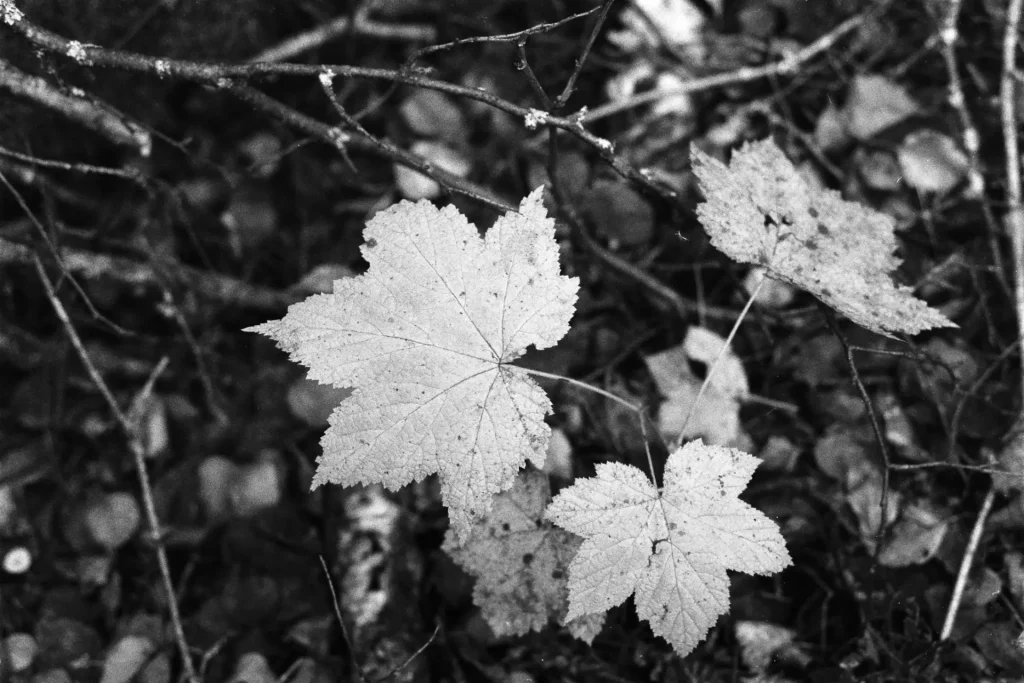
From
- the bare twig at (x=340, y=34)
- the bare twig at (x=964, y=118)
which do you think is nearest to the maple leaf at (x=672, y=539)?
the bare twig at (x=964, y=118)

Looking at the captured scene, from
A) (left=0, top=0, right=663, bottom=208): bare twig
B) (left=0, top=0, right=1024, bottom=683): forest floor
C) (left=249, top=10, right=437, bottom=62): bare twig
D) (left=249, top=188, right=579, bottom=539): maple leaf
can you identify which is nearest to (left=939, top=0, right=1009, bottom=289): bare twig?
(left=0, top=0, right=1024, bottom=683): forest floor

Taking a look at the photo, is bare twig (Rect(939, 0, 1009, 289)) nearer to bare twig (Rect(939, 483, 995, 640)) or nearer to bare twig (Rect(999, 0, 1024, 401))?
bare twig (Rect(999, 0, 1024, 401))

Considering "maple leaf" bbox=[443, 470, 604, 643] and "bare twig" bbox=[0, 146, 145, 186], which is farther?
"bare twig" bbox=[0, 146, 145, 186]

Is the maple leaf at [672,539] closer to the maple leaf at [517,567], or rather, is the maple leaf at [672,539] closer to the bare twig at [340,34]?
the maple leaf at [517,567]

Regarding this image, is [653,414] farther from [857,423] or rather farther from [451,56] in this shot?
[451,56]

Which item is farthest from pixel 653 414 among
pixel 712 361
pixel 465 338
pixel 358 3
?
pixel 358 3

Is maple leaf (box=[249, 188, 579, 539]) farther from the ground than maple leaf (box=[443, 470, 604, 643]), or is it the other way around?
maple leaf (box=[249, 188, 579, 539])
